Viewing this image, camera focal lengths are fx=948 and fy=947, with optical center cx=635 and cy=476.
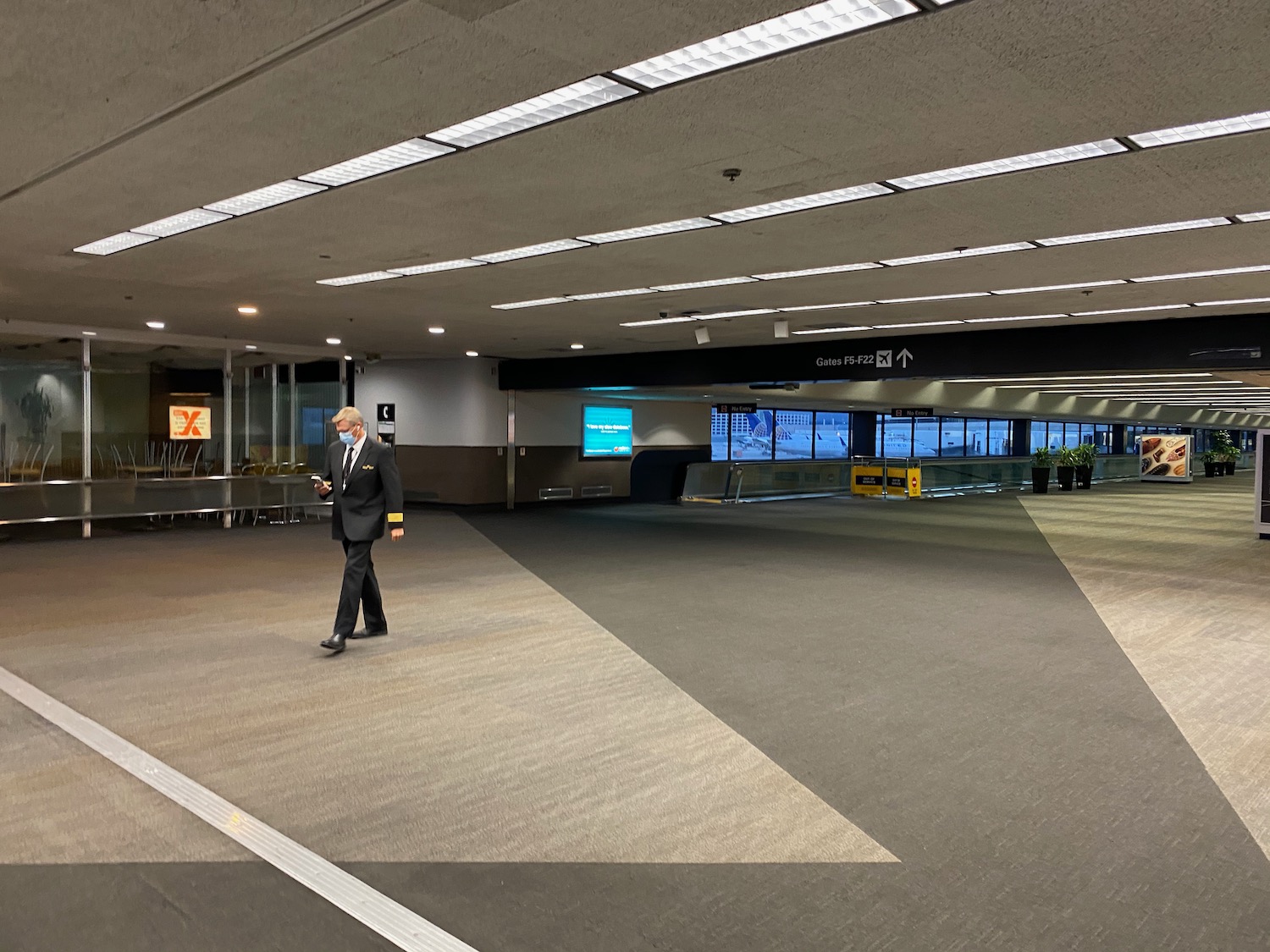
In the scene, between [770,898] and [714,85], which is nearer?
[770,898]

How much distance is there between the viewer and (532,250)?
8320mm

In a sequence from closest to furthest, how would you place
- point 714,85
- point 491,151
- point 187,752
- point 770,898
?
1. point 770,898
2. point 714,85
3. point 187,752
4. point 491,151

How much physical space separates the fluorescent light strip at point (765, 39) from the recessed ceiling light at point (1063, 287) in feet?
22.0

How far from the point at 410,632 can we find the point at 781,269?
4.76 m

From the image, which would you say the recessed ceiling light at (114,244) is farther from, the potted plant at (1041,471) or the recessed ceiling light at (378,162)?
the potted plant at (1041,471)

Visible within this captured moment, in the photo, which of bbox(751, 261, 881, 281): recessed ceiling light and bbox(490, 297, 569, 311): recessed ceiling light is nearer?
bbox(751, 261, 881, 281): recessed ceiling light

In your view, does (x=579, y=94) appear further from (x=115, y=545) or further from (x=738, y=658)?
(x=115, y=545)

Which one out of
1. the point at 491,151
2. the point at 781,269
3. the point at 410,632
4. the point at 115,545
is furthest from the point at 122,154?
the point at 115,545

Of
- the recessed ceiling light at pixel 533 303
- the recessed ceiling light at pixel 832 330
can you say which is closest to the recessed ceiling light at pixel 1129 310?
the recessed ceiling light at pixel 832 330

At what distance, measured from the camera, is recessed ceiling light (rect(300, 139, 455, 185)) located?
17.4 ft

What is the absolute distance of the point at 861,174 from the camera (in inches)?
221

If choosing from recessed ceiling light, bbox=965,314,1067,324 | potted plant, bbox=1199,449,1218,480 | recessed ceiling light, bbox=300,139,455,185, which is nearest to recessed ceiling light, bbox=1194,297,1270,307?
recessed ceiling light, bbox=965,314,1067,324

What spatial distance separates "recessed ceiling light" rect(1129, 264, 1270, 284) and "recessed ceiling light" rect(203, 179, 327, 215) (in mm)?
7528

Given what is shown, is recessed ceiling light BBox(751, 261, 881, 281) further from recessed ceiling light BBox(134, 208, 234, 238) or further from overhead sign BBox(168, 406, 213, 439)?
overhead sign BBox(168, 406, 213, 439)
